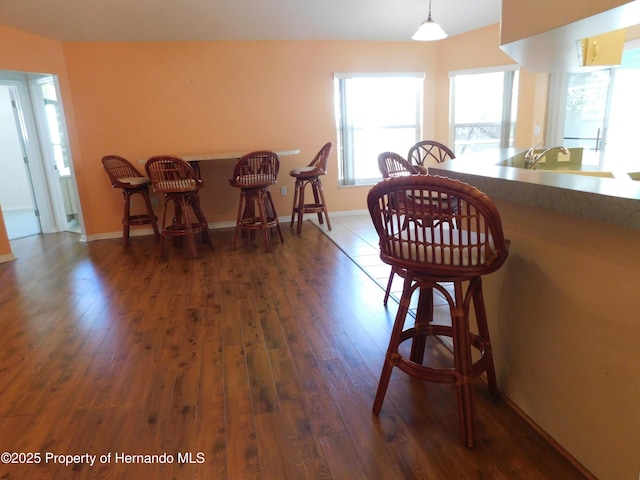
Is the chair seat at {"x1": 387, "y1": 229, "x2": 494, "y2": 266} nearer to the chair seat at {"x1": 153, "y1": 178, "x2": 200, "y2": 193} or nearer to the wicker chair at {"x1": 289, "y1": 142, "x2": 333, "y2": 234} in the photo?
the chair seat at {"x1": 153, "y1": 178, "x2": 200, "y2": 193}

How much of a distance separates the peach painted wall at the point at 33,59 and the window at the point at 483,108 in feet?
15.1

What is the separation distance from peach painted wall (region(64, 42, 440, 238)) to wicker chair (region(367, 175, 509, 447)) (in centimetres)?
389

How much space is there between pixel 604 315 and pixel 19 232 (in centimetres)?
638

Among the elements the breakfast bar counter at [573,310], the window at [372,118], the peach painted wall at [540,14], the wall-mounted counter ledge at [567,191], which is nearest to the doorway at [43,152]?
the window at [372,118]

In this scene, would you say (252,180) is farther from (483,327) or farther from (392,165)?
(483,327)

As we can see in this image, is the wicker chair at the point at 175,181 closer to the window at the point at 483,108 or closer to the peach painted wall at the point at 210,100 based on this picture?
the peach painted wall at the point at 210,100

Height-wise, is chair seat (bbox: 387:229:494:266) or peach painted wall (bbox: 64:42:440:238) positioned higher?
peach painted wall (bbox: 64:42:440:238)

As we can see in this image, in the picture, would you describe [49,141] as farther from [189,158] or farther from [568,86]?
[568,86]

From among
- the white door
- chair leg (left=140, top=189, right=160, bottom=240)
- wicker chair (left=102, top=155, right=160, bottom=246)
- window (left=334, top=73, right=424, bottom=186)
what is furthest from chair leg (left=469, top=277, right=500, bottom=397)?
the white door

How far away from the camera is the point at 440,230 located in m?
1.46

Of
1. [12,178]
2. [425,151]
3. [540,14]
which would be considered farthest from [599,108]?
[12,178]

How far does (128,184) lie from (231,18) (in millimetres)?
1946

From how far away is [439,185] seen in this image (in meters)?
1.31

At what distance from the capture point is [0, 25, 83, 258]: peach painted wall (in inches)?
157
